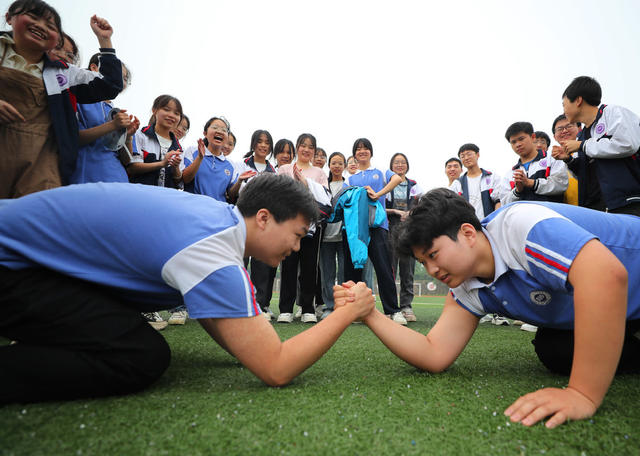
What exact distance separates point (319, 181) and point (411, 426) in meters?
3.91

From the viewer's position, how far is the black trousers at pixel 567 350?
1930 mm

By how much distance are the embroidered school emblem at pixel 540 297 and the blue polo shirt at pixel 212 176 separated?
130 inches

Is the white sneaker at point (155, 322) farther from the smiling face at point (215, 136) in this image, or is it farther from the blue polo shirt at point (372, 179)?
the blue polo shirt at point (372, 179)

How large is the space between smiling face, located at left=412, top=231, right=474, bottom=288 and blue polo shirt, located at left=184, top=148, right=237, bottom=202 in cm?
297

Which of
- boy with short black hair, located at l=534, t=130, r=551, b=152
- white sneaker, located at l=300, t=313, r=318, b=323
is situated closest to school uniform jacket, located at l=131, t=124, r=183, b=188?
white sneaker, located at l=300, t=313, r=318, b=323

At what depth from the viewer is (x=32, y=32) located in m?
2.42

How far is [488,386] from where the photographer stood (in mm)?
1732

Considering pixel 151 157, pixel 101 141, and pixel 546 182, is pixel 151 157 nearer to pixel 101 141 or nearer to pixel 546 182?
pixel 101 141

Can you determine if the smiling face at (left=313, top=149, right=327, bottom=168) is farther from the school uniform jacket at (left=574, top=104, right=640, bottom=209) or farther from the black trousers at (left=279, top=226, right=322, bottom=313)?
the school uniform jacket at (left=574, top=104, right=640, bottom=209)

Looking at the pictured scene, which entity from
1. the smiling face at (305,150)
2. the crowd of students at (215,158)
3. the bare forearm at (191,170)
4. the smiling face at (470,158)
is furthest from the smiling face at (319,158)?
the bare forearm at (191,170)

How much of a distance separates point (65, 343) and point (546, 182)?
4.48 metres

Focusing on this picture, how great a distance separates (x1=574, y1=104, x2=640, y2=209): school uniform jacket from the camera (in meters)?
2.87

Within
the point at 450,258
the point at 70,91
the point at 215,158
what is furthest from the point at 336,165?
the point at 450,258

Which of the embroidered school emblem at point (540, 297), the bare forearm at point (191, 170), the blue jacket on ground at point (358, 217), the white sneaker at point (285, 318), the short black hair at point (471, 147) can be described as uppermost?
the short black hair at point (471, 147)
